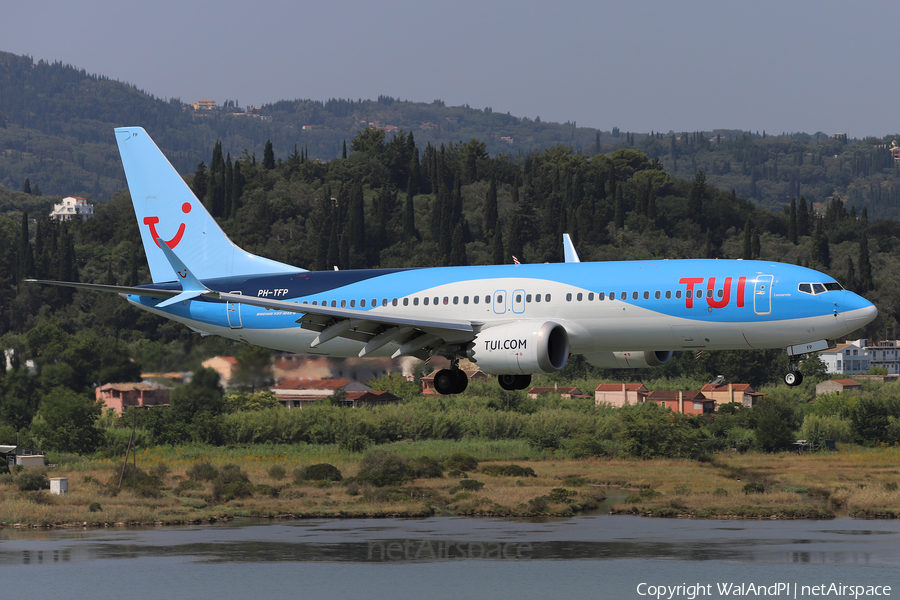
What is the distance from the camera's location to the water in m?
104

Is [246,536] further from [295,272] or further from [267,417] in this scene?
[295,272]

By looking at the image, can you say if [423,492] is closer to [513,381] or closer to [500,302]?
[513,381]

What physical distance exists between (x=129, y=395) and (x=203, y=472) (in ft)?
198

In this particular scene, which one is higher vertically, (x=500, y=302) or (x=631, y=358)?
(x=500, y=302)

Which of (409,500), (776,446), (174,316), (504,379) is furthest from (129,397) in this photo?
(776,446)

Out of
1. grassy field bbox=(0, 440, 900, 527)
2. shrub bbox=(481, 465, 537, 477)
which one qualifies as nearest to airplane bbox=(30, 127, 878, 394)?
grassy field bbox=(0, 440, 900, 527)

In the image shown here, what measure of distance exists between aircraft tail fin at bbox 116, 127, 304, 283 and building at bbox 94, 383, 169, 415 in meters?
7.31

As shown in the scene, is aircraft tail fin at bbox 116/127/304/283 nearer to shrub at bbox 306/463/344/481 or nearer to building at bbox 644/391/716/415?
shrub at bbox 306/463/344/481

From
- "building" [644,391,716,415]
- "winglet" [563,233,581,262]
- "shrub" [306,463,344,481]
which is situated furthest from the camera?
"building" [644,391,716,415]

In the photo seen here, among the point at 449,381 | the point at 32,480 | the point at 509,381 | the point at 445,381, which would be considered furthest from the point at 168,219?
the point at 32,480

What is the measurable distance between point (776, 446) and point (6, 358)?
10737cm

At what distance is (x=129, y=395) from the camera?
77750mm

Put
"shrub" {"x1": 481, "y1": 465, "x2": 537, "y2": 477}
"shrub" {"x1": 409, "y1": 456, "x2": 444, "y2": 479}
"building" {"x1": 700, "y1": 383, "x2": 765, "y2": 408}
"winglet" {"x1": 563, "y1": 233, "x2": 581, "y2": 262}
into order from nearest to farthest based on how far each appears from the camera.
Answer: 1. "winglet" {"x1": 563, "y1": 233, "x2": 581, "y2": 262}
2. "shrub" {"x1": 481, "y1": 465, "x2": 537, "y2": 477}
3. "shrub" {"x1": 409, "y1": 456, "x2": 444, "y2": 479}
4. "building" {"x1": 700, "y1": 383, "x2": 765, "y2": 408}

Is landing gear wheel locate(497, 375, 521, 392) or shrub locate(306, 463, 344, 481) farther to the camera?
shrub locate(306, 463, 344, 481)
